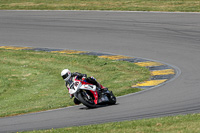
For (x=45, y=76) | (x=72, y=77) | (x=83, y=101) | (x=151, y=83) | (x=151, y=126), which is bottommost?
(x=45, y=76)

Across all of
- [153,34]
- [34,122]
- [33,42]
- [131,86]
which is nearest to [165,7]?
[153,34]

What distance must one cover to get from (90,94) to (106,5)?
18.7m

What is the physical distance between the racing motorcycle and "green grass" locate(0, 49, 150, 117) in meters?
1.09

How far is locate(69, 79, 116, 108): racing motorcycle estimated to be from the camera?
42.4 feet

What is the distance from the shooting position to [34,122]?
11.7m

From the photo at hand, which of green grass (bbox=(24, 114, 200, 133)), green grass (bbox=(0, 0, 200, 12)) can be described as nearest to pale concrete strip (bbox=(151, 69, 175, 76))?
green grass (bbox=(24, 114, 200, 133))

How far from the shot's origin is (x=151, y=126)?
9711 mm

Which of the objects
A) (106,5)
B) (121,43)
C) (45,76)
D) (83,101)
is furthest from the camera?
(106,5)

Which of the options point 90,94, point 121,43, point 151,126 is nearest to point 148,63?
point 121,43

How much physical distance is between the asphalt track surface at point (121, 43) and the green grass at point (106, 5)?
105cm

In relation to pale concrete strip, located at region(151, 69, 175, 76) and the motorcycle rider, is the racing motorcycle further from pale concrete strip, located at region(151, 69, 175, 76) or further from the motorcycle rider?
pale concrete strip, located at region(151, 69, 175, 76)

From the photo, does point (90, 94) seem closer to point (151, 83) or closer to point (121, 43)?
point (151, 83)

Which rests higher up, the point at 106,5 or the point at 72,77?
the point at 106,5

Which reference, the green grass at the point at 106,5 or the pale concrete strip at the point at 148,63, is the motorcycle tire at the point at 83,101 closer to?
the pale concrete strip at the point at 148,63
